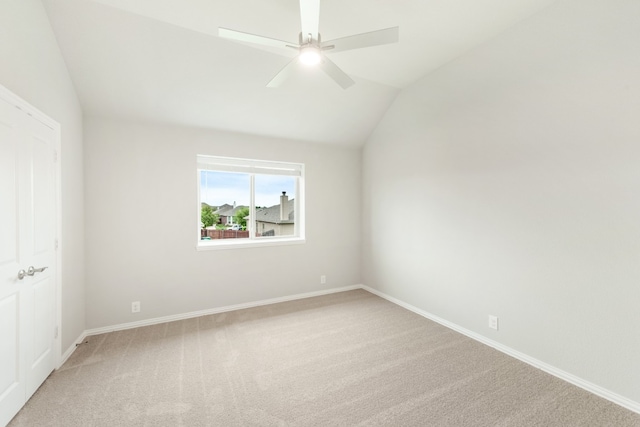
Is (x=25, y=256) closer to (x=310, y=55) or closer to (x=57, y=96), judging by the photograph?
(x=57, y=96)

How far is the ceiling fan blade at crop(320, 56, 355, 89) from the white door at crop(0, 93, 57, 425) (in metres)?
2.04

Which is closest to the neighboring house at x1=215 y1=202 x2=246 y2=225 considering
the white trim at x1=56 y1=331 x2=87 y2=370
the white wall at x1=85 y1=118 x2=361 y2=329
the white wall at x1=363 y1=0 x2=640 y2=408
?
the white wall at x1=85 y1=118 x2=361 y2=329

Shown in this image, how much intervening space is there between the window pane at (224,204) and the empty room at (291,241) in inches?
1.2

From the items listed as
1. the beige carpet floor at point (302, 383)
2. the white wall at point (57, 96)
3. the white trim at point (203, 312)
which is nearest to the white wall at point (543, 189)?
the beige carpet floor at point (302, 383)

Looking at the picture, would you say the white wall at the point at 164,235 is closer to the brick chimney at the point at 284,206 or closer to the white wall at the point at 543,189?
the brick chimney at the point at 284,206

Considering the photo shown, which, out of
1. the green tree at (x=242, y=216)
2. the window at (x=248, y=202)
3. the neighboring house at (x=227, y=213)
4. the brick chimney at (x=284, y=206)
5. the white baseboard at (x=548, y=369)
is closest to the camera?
the white baseboard at (x=548, y=369)

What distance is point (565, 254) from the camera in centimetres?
219

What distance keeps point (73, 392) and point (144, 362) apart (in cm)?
48

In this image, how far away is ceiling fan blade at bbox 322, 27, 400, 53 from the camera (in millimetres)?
1697

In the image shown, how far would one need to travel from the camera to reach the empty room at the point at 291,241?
1855 mm

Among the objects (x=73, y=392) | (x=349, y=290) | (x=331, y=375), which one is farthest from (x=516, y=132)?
(x=73, y=392)

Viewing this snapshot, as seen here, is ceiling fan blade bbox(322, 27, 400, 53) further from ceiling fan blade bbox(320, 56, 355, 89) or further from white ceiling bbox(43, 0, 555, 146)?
white ceiling bbox(43, 0, 555, 146)

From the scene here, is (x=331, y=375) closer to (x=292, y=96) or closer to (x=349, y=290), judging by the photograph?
(x=349, y=290)

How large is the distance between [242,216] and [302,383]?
2495 mm
